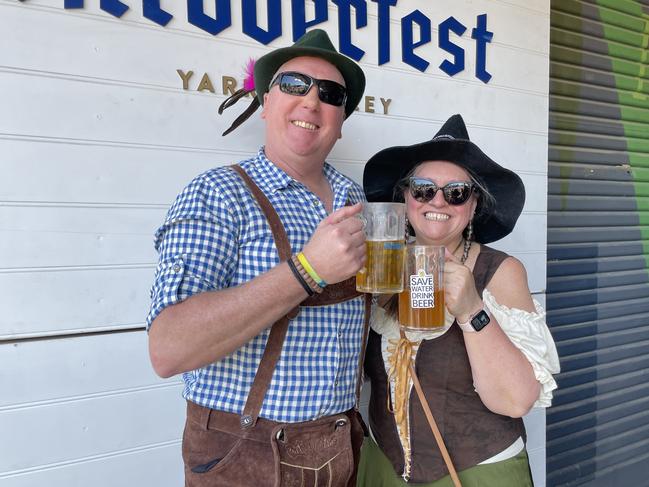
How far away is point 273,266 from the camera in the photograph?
1.40 meters

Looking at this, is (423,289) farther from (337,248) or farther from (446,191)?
(446,191)

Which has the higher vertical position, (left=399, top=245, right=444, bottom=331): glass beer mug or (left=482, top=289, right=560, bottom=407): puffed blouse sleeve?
(left=399, top=245, right=444, bottom=331): glass beer mug

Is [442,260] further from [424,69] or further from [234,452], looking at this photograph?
[424,69]

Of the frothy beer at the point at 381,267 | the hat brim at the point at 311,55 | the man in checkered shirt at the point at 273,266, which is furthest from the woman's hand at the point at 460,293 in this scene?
the hat brim at the point at 311,55

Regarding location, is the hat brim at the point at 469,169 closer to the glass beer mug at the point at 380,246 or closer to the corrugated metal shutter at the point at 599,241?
the glass beer mug at the point at 380,246

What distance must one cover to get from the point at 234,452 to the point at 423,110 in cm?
205

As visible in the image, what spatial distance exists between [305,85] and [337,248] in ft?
2.13

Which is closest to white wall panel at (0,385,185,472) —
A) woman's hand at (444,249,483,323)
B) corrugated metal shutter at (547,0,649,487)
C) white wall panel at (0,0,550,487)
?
white wall panel at (0,0,550,487)

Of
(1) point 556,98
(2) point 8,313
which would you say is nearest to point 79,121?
(2) point 8,313

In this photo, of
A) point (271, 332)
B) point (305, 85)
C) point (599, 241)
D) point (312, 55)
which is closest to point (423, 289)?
point (271, 332)

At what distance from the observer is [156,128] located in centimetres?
201

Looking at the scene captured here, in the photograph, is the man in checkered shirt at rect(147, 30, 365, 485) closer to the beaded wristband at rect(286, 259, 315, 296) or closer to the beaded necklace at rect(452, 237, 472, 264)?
the beaded wristband at rect(286, 259, 315, 296)

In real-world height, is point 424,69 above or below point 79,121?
above

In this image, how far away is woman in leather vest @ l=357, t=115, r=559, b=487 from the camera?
5.06 ft
